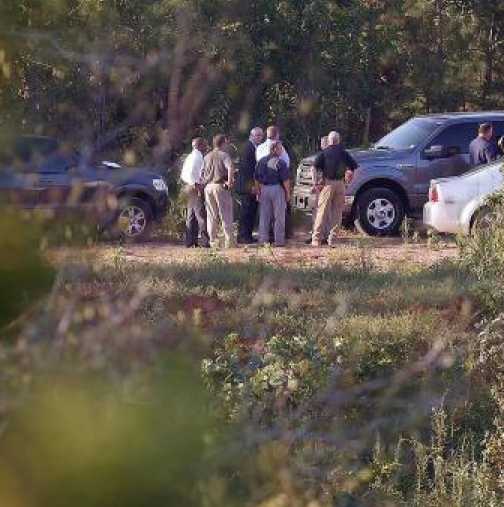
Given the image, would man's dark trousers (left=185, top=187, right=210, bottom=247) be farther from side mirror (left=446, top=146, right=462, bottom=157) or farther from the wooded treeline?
side mirror (left=446, top=146, right=462, bottom=157)

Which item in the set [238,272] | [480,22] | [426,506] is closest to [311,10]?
[480,22]

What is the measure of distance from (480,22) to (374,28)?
3712 mm

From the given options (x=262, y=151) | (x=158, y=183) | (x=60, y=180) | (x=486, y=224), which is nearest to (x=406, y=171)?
(x=262, y=151)

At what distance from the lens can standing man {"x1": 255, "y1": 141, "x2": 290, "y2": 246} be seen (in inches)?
628

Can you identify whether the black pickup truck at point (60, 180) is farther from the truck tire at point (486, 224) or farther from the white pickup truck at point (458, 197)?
the white pickup truck at point (458, 197)

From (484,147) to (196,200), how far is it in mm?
4410

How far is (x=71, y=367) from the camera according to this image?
2.01m

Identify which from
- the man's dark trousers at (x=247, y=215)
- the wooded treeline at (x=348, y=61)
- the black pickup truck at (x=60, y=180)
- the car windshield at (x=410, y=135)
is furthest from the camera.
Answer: the wooded treeline at (x=348, y=61)

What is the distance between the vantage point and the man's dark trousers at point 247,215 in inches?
661

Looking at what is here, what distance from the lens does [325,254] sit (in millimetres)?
14914

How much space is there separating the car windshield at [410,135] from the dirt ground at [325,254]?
201cm

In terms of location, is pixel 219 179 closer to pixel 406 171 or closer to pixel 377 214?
pixel 377 214

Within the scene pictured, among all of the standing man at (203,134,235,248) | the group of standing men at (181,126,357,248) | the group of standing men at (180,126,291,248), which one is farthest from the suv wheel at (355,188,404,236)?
the standing man at (203,134,235,248)

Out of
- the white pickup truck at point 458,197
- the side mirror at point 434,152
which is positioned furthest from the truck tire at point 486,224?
the side mirror at point 434,152
